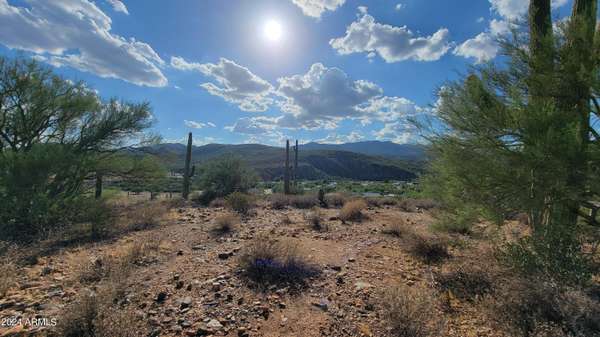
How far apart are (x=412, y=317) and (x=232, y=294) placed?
2.37 metres

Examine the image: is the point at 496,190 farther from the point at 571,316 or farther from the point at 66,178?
the point at 66,178

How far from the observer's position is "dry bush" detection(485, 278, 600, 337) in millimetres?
2723

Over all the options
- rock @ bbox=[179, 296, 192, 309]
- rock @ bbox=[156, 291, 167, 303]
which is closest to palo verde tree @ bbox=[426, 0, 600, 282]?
rock @ bbox=[179, 296, 192, 309]

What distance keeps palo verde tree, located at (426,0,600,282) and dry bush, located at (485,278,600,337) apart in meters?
0.53

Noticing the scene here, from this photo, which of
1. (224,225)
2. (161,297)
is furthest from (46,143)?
(161,297)

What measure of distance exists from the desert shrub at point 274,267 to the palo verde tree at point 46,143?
654cm

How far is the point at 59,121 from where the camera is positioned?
30.3 ft

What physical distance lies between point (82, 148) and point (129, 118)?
1.95m

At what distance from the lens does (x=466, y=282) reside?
4176 mm

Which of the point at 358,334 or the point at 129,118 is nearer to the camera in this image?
the point at 358,334

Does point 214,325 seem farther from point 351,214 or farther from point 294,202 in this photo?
point 294,202

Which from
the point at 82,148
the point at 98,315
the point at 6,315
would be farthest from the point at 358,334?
the point at 82,148

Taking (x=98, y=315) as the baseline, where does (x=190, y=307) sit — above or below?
below

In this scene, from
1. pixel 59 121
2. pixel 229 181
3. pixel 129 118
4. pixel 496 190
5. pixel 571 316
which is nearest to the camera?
pixel 571 316
